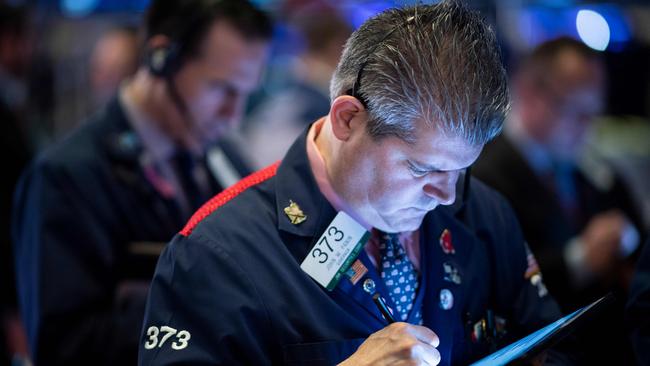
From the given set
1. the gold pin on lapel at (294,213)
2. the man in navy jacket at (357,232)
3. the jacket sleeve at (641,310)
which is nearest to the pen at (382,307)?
the man in navy jacket at (357,232)

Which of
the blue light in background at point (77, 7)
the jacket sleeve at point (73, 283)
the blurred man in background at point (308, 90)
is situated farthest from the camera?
the blue light in background at point (77, 7)

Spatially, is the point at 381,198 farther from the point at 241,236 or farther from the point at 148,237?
the point at 148,237

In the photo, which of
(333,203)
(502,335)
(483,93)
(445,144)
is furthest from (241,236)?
(502,335)

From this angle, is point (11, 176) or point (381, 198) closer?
point (381, 198)

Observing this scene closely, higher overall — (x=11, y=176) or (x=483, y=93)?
(x=483, y=93)

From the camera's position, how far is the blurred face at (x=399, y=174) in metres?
1.63

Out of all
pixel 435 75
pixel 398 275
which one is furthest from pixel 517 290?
pixel 435 75

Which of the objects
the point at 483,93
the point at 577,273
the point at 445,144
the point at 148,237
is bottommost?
the point at 577,273

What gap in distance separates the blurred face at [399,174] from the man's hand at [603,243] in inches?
70.0

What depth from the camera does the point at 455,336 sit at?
1848 millimetres

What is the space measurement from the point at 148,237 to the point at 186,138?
0.37 metres

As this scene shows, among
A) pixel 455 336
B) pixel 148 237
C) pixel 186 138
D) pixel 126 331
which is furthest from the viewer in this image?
pixel 186 138

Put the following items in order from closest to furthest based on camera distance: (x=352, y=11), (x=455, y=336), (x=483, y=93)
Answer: (x=483, y=93), (x=455, y=336), (x=352, y=11)

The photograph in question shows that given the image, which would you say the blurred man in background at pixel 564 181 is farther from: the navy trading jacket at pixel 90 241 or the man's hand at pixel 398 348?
the man's hand at pixel 398 348
